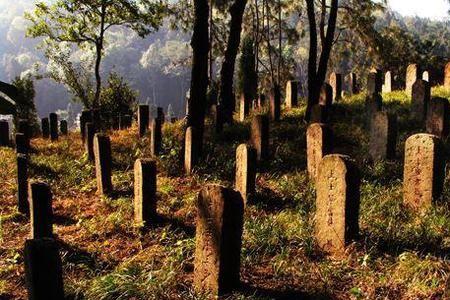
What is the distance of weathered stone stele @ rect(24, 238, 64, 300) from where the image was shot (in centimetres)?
337

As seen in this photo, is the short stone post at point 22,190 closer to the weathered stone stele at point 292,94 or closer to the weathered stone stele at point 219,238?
the weathered stone stele at point 219,238

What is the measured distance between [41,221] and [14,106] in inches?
153

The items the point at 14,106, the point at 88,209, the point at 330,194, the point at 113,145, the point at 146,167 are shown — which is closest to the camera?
Result: the point at 14,106

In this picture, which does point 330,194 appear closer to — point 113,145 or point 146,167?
point 146,167

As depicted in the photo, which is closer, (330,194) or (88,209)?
(330,194)

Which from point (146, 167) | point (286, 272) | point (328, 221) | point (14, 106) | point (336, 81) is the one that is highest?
point (336, 81)

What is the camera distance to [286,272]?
4.41 m

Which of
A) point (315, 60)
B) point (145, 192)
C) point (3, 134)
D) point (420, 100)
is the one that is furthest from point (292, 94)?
point (145, 192)

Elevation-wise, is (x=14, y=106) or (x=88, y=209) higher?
(x=14, y=106)

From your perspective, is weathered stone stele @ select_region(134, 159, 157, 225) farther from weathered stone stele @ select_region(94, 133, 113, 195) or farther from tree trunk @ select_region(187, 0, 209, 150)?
tree trunk @ select_region(187, 0, 209, 150)

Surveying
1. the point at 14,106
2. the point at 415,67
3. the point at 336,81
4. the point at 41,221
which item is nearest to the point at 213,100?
the point at 336,81

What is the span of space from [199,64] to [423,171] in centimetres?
517

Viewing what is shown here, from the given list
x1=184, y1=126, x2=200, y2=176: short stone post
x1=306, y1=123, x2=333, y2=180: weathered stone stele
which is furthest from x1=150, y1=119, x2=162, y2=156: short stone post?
x1=306, y1=123, x2=333, y2=180: weathered stone stele

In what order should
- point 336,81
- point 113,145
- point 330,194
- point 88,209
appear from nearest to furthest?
point 330,194
point 88,209
point 113,145
point 336,81
